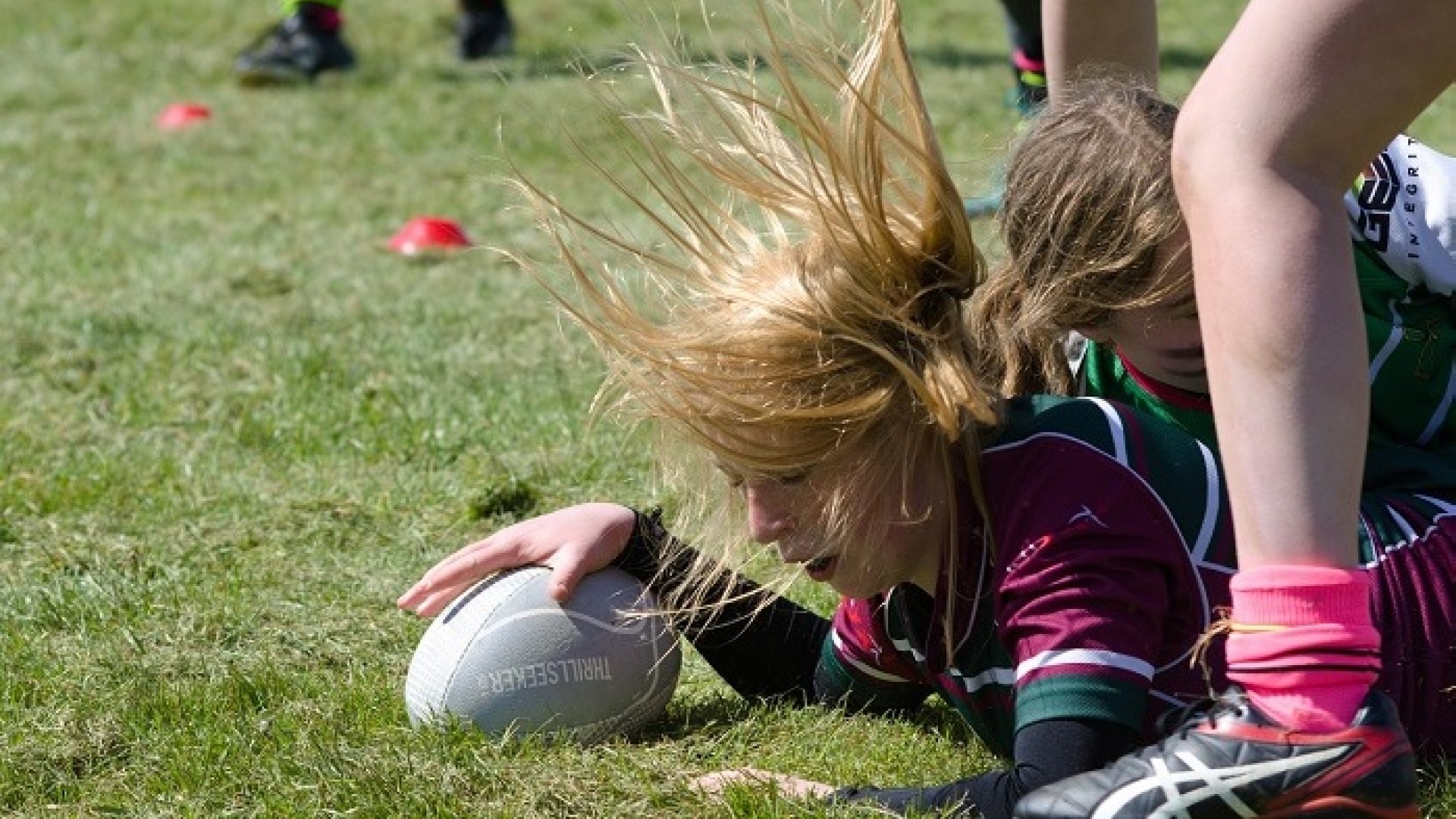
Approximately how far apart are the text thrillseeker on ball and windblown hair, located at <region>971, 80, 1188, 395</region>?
0.82 meters

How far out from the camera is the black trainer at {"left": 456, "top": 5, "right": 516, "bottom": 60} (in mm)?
11492

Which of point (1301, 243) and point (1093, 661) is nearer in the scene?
point (1301, 243)

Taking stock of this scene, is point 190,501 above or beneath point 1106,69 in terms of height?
beneath

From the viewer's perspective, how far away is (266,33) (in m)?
11.4

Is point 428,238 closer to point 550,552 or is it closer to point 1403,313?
point 550,552

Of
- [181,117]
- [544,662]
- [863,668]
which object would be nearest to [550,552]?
[544,662]

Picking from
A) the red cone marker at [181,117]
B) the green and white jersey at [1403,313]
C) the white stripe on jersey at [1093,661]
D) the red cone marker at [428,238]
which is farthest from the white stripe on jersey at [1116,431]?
the red cone marker at [181,117]

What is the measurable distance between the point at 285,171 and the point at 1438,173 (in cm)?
665

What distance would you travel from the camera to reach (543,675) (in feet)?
10.4

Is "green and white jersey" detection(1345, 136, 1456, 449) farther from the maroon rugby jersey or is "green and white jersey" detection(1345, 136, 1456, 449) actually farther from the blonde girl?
the blonde girl

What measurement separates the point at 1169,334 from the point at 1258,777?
3.39ft

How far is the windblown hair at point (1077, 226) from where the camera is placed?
3016 mm

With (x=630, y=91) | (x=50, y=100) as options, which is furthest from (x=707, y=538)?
(x=50, y=100)

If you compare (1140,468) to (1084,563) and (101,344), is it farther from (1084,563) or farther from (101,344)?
(101,344)
